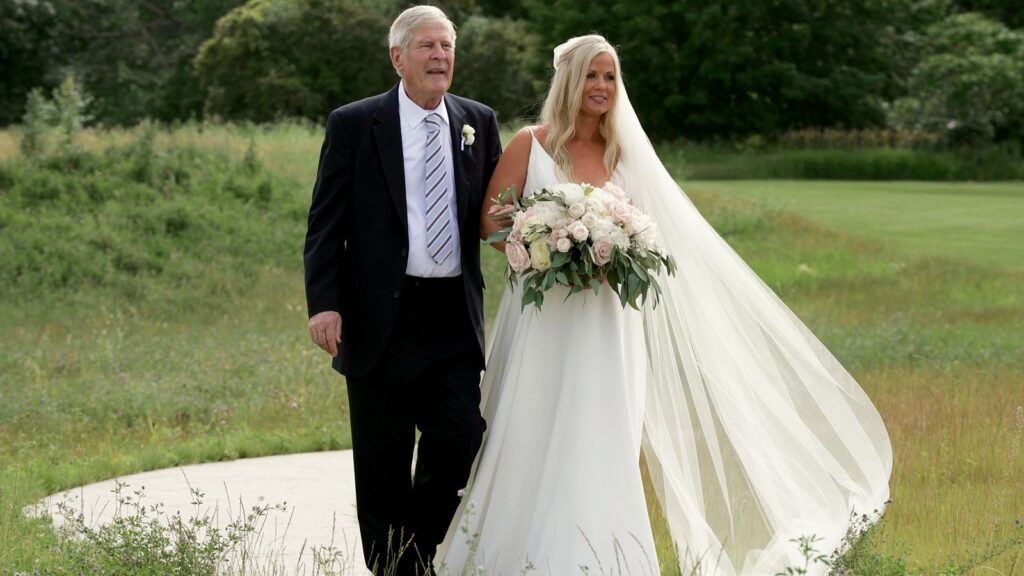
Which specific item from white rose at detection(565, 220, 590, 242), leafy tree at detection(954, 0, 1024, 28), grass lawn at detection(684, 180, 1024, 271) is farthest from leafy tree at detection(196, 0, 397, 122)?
white rose at detection(565, 220, 590, 242)

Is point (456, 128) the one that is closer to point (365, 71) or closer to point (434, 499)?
point (434, 499)

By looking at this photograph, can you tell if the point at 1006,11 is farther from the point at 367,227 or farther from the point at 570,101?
the point at 367,227

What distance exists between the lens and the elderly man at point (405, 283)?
5.18 m

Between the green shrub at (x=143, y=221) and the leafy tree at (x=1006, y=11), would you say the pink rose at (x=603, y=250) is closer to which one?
the green shrub at (x=143, y=221)

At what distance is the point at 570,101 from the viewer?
17.5ft

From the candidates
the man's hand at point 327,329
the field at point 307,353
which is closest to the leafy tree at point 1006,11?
the field at point 307,353

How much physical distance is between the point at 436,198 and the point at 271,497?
2682 mm

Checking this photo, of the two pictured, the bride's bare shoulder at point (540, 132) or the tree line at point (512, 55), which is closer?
the bride's bare shoulder at point (540, 132)

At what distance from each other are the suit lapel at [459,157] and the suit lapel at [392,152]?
0.66 ft

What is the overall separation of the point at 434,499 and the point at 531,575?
0.50m

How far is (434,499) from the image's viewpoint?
5.33m

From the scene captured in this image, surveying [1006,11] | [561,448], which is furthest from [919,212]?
[1006,11]

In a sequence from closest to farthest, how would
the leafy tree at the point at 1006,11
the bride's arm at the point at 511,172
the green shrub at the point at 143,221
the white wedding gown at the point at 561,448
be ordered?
the white wedding gown at the point at 561,448 < the bride's arm at the point at 511,172 < the green shrub at the point at 143,221 < the leafy tree at the point at 1006,11

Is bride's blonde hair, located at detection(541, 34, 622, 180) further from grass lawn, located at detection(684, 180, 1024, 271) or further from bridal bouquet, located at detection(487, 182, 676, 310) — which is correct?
grass lawn, located at detection(684, 180, 1024, 271)
